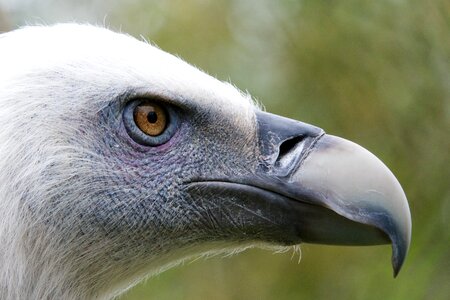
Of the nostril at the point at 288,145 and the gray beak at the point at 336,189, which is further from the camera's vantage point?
the nostril at the point at 288,145

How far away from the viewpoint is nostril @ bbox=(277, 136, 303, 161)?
3.28 meters

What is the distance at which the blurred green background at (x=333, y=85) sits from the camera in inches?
181

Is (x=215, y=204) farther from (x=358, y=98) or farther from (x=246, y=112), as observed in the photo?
(x=358, y=98)

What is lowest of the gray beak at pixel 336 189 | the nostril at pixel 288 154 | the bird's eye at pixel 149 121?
the gray beak at pixel 336 189

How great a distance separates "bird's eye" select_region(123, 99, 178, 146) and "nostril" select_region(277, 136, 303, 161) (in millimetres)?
332

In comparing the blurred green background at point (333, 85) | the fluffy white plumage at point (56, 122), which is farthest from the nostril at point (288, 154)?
the blurred green background at point (333, 85)

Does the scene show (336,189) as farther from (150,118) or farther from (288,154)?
(150,118)

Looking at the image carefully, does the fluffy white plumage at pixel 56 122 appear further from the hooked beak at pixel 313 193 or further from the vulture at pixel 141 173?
the hooked beak at pixel 313 193

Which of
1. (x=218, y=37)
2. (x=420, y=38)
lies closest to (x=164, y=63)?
(x=420, y=38)

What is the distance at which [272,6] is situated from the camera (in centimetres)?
534

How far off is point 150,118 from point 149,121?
1cm

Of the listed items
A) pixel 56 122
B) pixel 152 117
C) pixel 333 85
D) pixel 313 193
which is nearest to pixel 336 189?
pixel 313 193

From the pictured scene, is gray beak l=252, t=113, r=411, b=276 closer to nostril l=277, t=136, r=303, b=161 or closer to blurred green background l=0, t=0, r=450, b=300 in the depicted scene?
nostril l=277, t=136, r=303, b=161

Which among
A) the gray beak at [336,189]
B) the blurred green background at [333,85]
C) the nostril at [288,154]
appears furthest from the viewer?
the blurred green background at [333,85]
